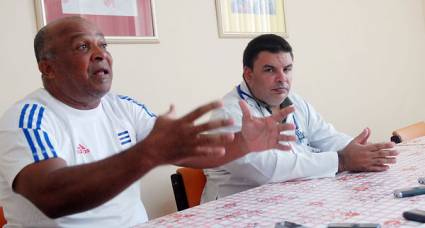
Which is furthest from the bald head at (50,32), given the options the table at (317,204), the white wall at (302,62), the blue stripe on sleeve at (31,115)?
the table at (317,204)

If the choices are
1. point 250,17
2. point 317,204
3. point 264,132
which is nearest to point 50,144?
point 264,132

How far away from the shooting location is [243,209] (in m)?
1.40

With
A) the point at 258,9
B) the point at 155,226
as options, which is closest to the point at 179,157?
the point at 155,226

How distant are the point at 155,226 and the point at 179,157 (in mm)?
349

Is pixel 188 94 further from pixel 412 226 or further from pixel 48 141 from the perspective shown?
pixel 412 226

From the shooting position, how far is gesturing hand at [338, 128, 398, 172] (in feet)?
6.07

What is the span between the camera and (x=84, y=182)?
1136 mm

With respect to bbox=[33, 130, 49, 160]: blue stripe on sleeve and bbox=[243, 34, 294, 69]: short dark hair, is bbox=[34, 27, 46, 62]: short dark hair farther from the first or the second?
bbox=[243, 34, 294, 69]: short dark hair

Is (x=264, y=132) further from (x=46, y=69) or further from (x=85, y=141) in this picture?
(x=46, y=69)

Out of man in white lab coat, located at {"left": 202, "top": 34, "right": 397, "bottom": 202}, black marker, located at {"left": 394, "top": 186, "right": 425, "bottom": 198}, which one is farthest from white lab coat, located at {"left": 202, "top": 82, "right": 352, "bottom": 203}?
black marker, located at {"left": 394, "top": 186, "right": 425, "bottom": 198}

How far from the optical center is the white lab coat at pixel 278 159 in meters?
1.87

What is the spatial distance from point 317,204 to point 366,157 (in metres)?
0.60

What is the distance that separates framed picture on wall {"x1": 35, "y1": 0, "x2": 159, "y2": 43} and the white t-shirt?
0.69 m

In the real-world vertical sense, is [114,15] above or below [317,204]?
above
